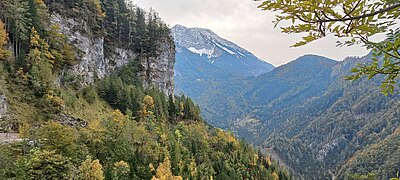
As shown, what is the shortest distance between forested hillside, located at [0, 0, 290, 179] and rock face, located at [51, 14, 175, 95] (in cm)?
25

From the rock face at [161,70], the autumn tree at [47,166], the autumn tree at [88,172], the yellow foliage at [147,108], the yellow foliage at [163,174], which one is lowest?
the yellow foliage at [163,174]

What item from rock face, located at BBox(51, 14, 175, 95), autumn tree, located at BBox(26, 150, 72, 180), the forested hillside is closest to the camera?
autumn tree, located at BBox(26, 150, 72, 180)

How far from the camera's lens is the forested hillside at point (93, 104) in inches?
1096

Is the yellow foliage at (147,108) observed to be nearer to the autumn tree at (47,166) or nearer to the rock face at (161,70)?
the rock face at (161,70)

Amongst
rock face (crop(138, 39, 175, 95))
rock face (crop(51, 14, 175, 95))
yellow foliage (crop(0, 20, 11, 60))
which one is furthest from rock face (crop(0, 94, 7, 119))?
rock face (crop(138, 39, 175, 95))

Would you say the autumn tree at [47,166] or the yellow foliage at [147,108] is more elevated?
the yellow foliage at [147,108]

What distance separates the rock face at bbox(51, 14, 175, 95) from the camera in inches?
2420

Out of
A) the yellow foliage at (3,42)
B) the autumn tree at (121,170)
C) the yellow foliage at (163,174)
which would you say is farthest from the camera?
the yellow foliage at (3,42)

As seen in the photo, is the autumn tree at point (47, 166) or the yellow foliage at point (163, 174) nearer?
the autumn tree at point (47, 166)

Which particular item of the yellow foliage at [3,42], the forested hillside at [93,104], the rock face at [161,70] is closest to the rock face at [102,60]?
the rock face at [161,70]

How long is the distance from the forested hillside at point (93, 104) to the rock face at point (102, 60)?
251 millimetres

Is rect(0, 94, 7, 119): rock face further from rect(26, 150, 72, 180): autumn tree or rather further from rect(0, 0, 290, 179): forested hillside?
rect(26, 150, 72, 180): autumn tree

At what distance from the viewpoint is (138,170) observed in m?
34.6

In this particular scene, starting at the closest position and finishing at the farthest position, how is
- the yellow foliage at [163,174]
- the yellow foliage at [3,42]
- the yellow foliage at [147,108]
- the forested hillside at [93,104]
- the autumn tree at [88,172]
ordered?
the autumn tree at [88,172], the forested hillside at [93,104], the yellow foliage at [163,174], the yellow foliage at [3,42], the yellow foliage at [147,108]
